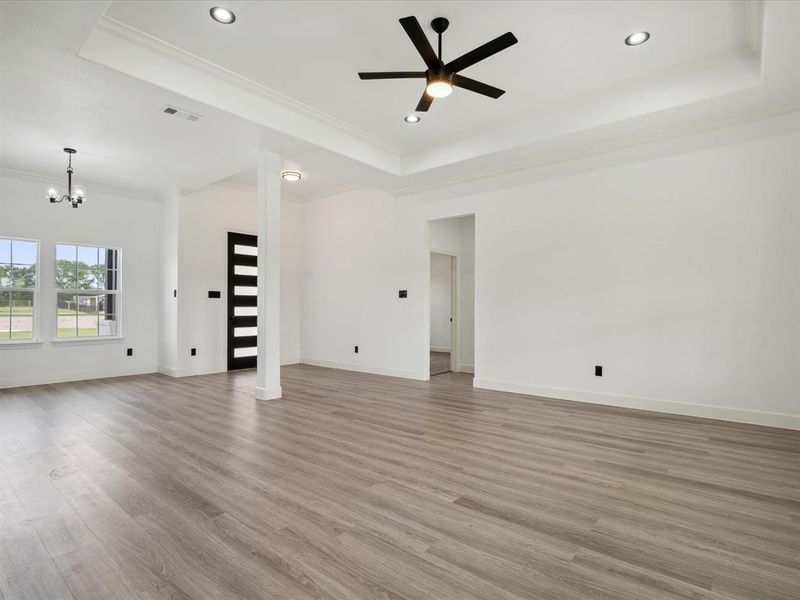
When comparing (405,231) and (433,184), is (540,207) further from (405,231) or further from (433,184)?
(405,231)

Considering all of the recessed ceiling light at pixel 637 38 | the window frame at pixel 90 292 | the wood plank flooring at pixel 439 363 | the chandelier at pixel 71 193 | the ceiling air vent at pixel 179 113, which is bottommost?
the wood plank flooring at pixel 439 363

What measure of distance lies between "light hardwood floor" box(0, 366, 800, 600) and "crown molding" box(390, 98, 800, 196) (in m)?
3.02

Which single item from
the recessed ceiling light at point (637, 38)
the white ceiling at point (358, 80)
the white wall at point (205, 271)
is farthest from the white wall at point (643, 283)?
the white wall at point (205, 271)

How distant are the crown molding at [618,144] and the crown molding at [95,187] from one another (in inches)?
187

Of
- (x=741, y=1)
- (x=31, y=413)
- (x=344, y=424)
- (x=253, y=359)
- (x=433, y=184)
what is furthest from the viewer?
(x=253, y=359)

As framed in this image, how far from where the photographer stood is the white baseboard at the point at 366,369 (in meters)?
6.58

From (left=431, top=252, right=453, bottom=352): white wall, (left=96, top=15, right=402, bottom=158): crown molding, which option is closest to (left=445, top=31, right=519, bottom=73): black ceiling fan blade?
(left=96, top=15, right=402, bottom=158): crown molding

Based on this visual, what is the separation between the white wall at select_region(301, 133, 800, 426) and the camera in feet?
13.0

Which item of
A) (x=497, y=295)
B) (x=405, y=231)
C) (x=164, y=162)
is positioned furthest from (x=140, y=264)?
(x=497, y=295)

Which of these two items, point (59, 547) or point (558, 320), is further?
point (558, 320)

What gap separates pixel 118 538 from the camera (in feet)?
6.61

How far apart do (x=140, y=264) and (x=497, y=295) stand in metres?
6.13

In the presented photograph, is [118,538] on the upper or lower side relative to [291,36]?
lower

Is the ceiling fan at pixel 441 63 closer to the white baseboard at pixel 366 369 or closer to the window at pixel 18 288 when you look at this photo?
the white baseboard at pixel 366 369
